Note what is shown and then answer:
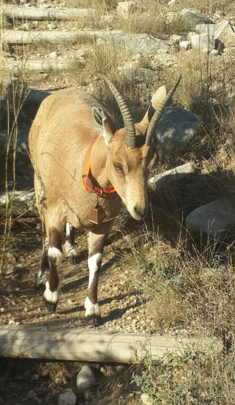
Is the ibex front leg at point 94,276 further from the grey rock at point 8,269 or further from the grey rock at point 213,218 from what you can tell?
the grey rock at point 213,218

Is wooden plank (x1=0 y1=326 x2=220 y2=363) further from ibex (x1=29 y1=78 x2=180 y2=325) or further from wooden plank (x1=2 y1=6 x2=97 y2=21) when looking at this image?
wooden plank (x1=2 y1=6 x2=97 y2=21)

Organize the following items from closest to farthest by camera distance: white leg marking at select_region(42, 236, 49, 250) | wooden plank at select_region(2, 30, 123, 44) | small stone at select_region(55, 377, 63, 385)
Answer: small stone at select_region(55, 377, 63, 385)
white leg marking at select_region(42, 236, 49, 250)
wooden plank at select_region(2, 30, 123, 44)

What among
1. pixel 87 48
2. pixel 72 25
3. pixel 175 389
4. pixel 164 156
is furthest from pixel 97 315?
pixel 72 25

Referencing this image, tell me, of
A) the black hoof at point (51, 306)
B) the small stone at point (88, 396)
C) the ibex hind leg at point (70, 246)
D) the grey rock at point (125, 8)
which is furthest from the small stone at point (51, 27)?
the small stone at point (88, 396)

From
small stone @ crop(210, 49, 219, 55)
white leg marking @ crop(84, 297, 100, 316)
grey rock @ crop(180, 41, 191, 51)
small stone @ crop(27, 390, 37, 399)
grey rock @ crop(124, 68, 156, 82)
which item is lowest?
small stone @ crop(27, 390, 37, 399)

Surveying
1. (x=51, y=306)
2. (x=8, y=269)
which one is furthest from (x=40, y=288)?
(x=51, y=306)

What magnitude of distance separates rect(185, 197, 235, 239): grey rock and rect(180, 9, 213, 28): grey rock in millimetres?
6587

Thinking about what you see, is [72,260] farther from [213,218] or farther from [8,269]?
[213,218]

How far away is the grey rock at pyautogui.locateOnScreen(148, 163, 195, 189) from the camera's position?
6.13 meters

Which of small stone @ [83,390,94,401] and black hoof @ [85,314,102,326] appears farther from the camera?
black hoof @ [85,314,102,326]

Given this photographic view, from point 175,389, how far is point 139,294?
162 cm

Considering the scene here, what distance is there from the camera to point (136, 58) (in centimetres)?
980

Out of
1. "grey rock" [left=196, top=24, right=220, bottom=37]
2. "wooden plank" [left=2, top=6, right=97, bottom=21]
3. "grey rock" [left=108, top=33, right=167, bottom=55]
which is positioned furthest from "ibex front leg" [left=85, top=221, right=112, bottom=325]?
"wooden plank" [left=2, top=6, right=97, bottom=21]

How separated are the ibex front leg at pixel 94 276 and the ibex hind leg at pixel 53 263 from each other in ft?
1.09
